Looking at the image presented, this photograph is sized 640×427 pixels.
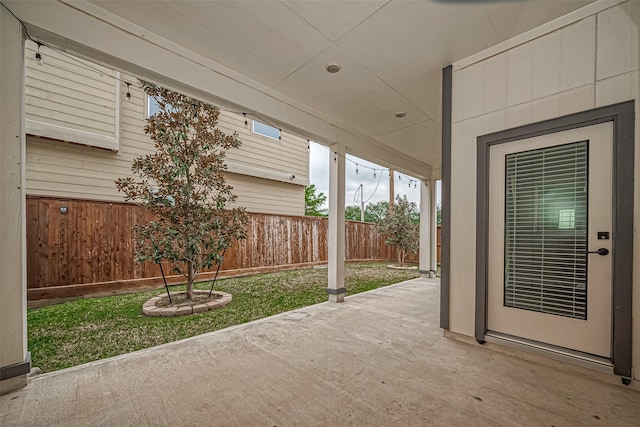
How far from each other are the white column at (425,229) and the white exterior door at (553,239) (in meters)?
4.26

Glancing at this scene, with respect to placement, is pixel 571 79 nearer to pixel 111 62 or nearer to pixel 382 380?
pixel 382 380

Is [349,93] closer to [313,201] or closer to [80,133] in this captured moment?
[80,133]

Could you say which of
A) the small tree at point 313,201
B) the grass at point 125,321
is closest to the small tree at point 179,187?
the grass at point 125,321

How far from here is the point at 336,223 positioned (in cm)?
440

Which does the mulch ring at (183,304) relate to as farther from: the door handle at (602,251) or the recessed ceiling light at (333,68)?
the door handle at (602,251)

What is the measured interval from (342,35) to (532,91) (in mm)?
1815

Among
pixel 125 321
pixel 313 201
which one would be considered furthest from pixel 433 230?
pixel 313 201

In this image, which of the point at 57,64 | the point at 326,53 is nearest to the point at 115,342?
the point at 326,53

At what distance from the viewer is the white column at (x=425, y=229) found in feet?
22.4

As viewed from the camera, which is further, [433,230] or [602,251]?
[433,230]

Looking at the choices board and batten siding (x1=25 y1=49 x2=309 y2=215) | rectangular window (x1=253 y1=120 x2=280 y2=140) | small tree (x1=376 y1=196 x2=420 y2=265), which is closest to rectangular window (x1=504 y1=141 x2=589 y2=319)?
board and batten siding (x1=25 y1=49 x2=309 y2=215)

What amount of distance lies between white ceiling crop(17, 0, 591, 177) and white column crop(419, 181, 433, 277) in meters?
3.64

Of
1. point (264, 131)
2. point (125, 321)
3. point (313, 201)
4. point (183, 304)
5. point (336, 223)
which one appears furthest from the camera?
point (313, 201)

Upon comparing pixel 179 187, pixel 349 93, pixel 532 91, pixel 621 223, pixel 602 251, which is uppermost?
pixel 349 93
